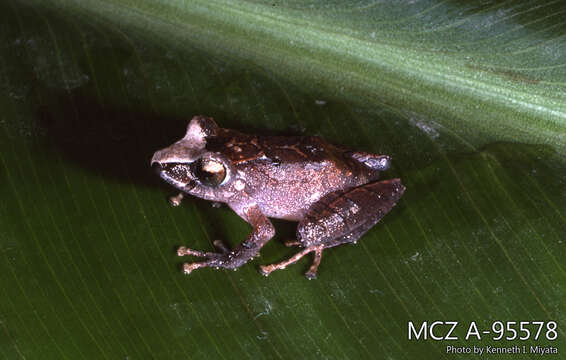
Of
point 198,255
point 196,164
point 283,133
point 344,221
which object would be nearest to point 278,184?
point 283,133

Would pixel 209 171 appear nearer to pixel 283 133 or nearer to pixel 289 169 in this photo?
pixel 289 169

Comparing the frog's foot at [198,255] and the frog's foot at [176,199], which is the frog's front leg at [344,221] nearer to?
the frog's foot at [198,255]

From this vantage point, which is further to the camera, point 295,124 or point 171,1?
point 171,1

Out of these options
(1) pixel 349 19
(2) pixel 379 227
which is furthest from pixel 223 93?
(2) pixel 379 227

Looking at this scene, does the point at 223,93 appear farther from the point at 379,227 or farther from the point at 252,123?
the point at 379,227

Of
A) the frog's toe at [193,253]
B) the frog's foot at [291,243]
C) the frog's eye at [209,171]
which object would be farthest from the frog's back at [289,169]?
the frog's toe at [193,253]

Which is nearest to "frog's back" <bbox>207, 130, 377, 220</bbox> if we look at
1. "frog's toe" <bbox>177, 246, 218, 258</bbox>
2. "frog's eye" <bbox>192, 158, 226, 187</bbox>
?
"frog's eye" <bbox>192, 158, 226, 187</bbox>

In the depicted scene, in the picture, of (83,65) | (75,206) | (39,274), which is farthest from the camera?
(83,65)
